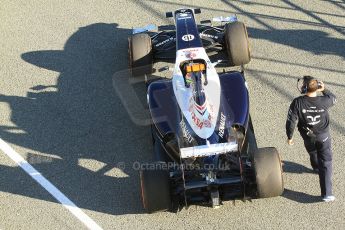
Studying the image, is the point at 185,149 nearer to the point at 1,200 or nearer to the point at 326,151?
the point at 326,151

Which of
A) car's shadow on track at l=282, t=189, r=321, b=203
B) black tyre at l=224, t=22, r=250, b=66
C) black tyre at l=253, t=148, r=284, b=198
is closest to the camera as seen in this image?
black tyre at l=253, t=148, r=284, b=198

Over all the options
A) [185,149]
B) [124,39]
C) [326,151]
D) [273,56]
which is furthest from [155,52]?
[326,151]

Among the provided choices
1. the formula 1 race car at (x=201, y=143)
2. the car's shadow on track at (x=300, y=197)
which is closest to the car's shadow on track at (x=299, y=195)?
the car's shadow on track at (x=300, y=197)

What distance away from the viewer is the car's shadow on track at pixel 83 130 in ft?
25.6

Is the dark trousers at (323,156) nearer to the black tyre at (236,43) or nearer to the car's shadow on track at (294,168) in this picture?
the car's shadow on track at (294,168)

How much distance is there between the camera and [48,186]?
25.9 ft

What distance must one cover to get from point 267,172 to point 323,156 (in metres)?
0.81

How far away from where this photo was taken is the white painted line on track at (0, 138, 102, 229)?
24.2 ft

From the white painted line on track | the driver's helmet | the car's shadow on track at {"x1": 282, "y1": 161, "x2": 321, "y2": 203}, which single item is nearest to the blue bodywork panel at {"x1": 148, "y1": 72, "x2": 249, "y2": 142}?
the driver's helmet

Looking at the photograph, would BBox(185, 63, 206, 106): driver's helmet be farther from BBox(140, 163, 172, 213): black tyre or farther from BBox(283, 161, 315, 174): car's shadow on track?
BBox(283, 161, 315, 174): car's shadow on track

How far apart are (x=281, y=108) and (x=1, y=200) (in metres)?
4.40

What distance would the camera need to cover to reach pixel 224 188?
6.87m

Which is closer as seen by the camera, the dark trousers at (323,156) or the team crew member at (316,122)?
the team crew member at (316,122)

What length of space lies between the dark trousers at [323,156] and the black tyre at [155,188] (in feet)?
6.18
